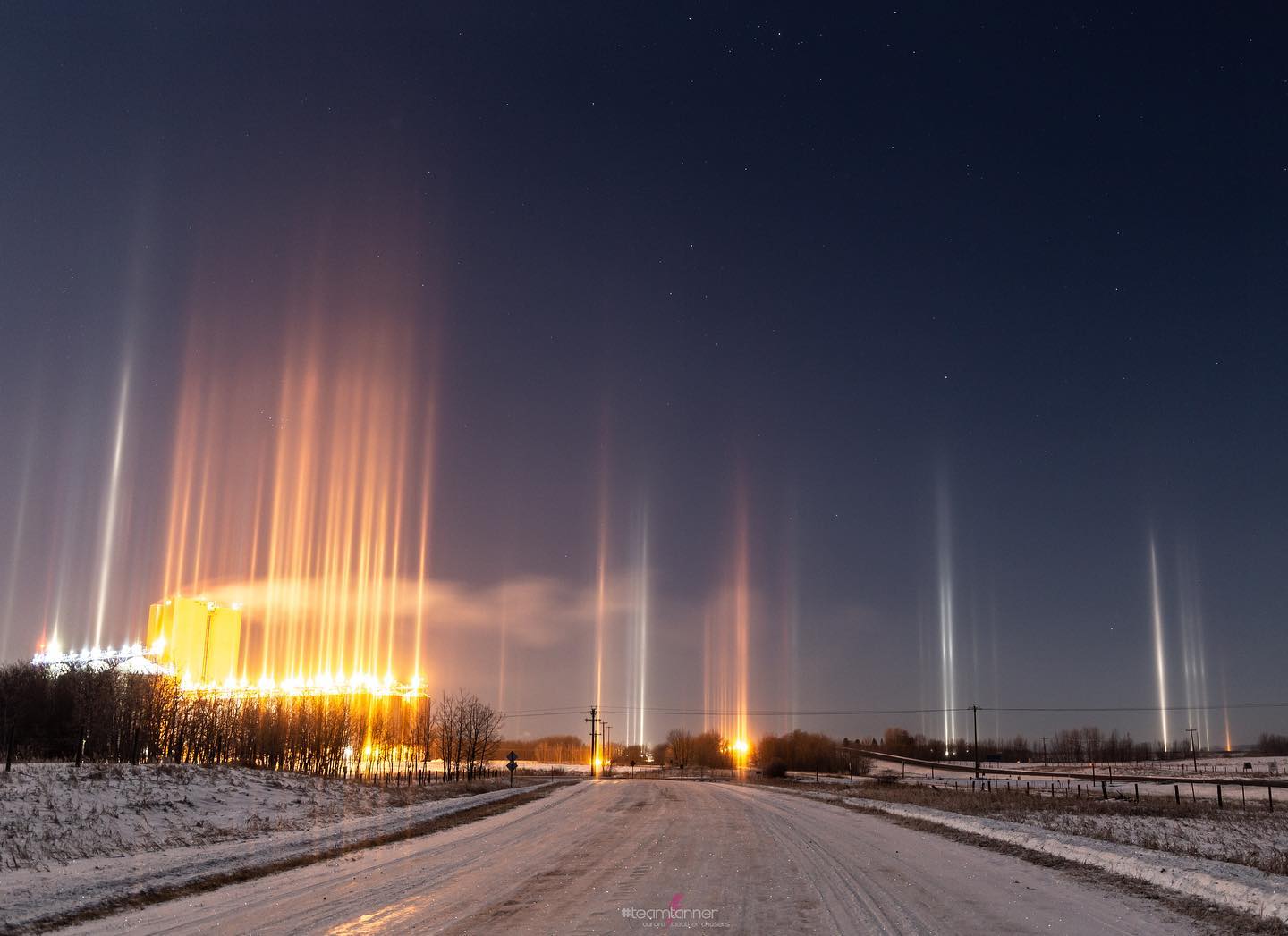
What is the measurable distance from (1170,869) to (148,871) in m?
20.0

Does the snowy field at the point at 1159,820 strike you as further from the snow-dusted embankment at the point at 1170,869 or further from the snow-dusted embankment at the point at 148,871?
the snow-dusted embankment at the point at 148,871

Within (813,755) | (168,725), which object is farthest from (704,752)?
(168,725)

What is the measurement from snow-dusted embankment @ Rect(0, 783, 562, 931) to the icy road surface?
1.08 m

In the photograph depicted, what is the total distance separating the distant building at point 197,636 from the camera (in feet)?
490

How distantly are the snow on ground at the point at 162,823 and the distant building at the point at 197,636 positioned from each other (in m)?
119

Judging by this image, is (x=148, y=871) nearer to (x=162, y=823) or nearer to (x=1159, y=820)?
(x=162, y=823)

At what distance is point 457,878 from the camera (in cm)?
1784

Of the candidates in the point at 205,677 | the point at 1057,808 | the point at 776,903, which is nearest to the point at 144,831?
the point at 776,903

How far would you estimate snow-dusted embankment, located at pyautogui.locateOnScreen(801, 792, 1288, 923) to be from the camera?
1457 cm

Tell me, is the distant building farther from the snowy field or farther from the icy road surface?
the icy road surface

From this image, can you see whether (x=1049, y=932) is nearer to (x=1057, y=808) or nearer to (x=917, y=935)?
(x=917, y=935)

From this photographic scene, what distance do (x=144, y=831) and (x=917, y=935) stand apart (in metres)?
23.3

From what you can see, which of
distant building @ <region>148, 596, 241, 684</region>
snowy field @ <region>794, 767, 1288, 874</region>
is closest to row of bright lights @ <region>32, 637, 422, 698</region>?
distant building @ <region>148, 596, 241, 684</region>

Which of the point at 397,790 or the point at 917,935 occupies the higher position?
the point at 917,935
